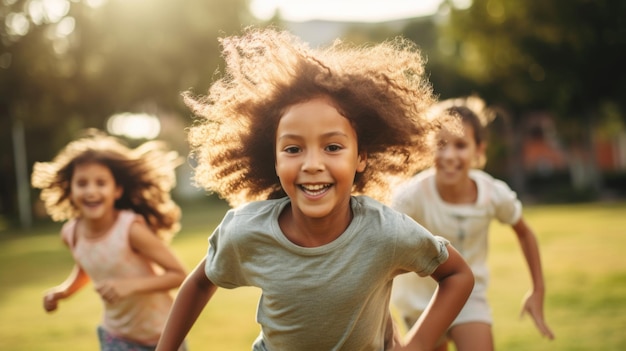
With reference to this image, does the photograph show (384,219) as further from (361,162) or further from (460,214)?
(460,214)

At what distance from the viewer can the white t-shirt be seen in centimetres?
473

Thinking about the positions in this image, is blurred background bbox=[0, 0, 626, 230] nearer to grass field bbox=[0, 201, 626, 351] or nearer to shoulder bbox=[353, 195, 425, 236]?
grass field bbox=[0, 201, 626, 351]

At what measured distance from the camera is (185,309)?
118 inches

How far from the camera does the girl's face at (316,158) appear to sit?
2.73 metres

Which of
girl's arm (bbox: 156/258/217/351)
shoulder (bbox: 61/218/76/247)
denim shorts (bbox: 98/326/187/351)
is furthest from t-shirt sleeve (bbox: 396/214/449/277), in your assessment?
shoulder (bbox: 61/218/76/247)

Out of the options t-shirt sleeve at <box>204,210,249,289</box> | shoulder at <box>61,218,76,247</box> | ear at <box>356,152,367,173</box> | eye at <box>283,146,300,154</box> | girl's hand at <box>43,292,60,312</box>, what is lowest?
girl's hand at <box>43,292,60,312</box>

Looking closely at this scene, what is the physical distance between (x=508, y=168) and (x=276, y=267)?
45.7 metres

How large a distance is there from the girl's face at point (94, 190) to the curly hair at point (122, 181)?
6 centimetres

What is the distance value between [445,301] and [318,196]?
632mm

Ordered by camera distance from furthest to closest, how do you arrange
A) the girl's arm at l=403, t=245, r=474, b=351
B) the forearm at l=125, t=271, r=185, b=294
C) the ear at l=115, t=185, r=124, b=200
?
1. the ear at l=115, t=185, r=124, b=200
2. the forearm at l=125, t=271, r=185, b=294
3. the girl's arm at l=403, t=245, r=474, b=351

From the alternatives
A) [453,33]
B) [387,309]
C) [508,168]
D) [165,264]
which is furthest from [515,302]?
[508,168]

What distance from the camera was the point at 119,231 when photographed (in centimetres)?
464

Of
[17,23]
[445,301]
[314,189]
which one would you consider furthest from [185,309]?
[17,23]

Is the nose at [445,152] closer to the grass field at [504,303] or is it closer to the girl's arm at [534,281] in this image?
the girl's arm at [534,281]
